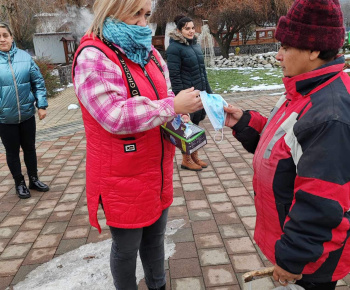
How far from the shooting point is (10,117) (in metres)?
3.62

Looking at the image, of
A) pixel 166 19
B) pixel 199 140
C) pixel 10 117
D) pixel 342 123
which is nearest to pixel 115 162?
pixel 199 140

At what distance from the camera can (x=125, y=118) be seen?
1479mm

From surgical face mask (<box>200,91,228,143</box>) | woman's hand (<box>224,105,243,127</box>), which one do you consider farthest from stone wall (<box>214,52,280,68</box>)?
surgical face mask (<box>200,91,228,143</box>)

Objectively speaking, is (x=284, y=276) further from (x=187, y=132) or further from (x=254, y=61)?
(x=254, y=61)

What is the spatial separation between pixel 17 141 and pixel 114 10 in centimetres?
278

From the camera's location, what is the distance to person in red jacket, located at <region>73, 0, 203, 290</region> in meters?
1.50

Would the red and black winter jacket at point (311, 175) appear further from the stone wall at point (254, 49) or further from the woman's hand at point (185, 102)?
the stone wall at point (254, 49)

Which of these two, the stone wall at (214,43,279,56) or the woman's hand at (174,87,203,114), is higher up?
the woman's hand at (174,87,203,114)

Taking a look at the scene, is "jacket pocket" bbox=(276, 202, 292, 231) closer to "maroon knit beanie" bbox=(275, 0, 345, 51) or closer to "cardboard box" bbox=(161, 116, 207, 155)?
"cardboard box" bbox=(161, 116, 207, 155)

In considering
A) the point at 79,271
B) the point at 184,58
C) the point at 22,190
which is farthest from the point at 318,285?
the point at 22,190

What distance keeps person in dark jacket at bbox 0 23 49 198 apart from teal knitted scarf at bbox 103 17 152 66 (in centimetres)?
246

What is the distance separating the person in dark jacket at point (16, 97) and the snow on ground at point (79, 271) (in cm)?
150

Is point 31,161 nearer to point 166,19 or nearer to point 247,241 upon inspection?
point 247,241

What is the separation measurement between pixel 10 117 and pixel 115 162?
8.06ft
